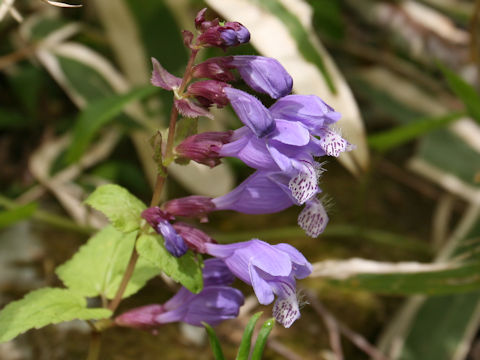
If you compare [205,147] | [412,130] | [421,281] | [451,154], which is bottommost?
[451,154]

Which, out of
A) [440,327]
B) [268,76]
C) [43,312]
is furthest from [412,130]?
[43,312]

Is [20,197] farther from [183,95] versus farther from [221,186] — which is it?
[183,95]

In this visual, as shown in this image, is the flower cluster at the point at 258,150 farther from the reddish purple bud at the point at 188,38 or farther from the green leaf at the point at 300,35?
the green leaf at the point at 300,35

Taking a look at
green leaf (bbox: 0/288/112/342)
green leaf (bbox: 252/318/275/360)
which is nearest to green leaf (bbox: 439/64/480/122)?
green leaf (bbox: 252/318/275/360)

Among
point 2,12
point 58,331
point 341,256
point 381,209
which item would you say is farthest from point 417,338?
point 2,12

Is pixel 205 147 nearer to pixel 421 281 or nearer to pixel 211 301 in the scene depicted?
pixel 211 301
